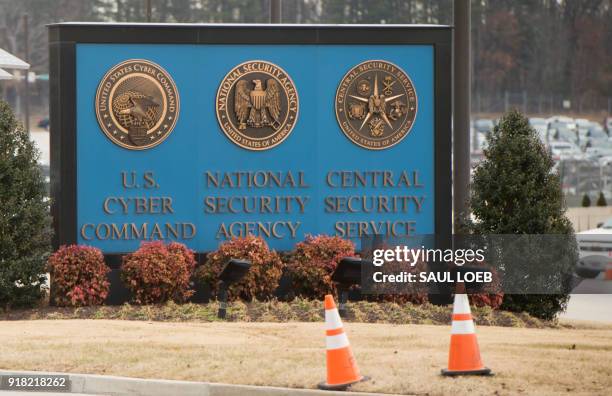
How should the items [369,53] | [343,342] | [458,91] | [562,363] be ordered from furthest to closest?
1. [458,91]
2. [369,53]
3. [562,363]
4. [343,342]

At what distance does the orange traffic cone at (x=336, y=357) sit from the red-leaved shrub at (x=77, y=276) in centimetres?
693

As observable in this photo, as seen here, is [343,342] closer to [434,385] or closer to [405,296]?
[434,385]

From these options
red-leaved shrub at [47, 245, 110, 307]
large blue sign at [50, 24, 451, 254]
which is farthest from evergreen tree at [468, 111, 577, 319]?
red-leaved shrub at [47, 245, 110, 307]

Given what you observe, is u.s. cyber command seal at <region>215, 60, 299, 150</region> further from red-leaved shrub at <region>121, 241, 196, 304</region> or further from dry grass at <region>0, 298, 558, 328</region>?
dry grass at <region>0, 298, 558, 328</region>

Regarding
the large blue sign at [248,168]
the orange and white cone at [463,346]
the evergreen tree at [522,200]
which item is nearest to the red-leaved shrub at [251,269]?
the large blue sign at [248,168]

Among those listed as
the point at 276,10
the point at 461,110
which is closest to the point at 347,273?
the point at 461,110

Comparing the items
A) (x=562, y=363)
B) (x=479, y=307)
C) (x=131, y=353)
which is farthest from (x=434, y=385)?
(x=479, y=307)

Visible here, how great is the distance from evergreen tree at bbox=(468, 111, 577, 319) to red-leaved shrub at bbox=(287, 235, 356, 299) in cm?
189

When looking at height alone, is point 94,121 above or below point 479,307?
above

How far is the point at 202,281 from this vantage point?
59.8ft

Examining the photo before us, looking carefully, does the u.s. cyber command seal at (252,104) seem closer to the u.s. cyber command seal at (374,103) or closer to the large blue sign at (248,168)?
the large blue sign at (248,168)

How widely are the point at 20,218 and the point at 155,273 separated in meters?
1.90

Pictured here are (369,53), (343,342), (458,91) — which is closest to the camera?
(343,342)

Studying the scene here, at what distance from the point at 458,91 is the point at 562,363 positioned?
9.07m
